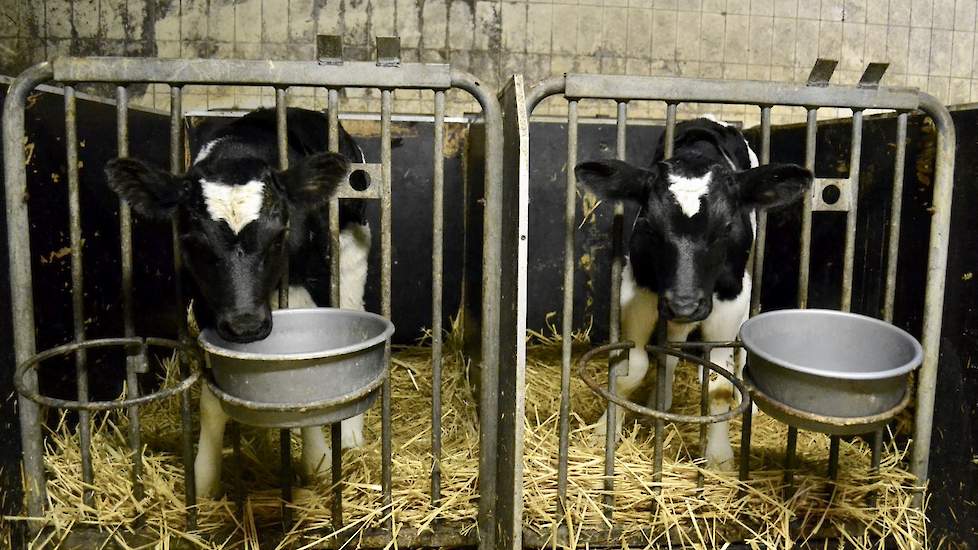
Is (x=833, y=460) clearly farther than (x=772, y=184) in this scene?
Yes

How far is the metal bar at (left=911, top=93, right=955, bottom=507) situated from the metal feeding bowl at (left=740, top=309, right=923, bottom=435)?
1.93ft

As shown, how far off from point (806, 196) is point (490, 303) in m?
1.17

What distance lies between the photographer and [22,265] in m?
2.18

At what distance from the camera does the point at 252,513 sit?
7.65 ft

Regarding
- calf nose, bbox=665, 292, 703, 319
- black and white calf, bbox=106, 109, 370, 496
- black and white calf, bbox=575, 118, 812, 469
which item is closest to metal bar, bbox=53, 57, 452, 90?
black and white calf, bbox=106, 109, 370, 496

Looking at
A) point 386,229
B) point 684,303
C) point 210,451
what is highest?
point 386,229

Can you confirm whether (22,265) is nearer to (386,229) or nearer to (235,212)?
(235,212)

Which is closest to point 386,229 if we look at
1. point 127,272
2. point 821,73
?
point 127,272

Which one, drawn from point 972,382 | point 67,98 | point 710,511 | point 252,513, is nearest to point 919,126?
point 972,382

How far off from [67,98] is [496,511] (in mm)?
1976

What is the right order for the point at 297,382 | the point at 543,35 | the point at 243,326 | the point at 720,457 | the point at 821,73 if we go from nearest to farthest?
the point at 297,382 < the point at 243,326 < the point at 821,73 < the point at 720,457 < the point at 543,35

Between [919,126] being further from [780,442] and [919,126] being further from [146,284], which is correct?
[146,284]

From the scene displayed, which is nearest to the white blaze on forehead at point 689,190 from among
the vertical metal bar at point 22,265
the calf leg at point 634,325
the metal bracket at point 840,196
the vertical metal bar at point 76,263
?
the metal bracket at point 840,196

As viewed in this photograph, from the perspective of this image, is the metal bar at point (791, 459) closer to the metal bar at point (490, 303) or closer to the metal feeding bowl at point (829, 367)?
the metal feeding bowl at point (829, 367)
